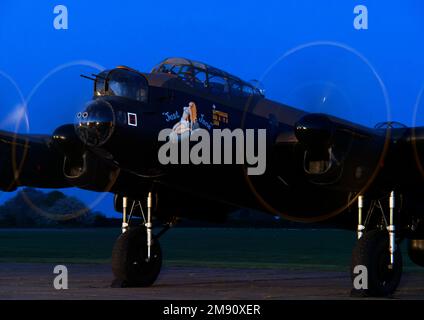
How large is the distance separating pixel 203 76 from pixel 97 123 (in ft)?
12.2

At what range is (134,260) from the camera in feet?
77.3

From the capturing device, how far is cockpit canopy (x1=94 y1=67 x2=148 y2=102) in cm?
2028

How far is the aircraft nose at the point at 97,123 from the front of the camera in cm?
1939

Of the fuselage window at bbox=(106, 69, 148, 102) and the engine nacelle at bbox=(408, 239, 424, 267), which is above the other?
the fuselage window at bbox=(106, 69, 148, 102)

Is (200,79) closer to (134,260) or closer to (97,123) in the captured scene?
(97,123)

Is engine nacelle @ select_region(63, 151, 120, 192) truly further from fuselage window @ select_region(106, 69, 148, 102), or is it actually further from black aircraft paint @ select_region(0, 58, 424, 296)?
fuselage window @ select_region(106, 69, 148, 102)

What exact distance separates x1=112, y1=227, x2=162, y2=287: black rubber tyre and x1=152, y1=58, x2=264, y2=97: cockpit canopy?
4527 millimetres

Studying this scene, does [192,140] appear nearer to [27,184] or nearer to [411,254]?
[27,184]

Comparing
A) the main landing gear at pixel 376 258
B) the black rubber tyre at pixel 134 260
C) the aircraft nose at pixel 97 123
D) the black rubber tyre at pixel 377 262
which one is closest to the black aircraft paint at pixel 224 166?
the aircraft nose at pixel 97 123

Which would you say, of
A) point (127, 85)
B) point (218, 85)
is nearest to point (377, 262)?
point (218, 85)

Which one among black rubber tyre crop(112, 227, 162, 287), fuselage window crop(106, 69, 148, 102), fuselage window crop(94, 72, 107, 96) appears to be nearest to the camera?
fuselage window crop(106, 69, 148, 102)

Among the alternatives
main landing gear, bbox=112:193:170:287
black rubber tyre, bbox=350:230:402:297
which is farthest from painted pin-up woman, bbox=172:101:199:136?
black rubber tyre, bbox=350:230:402:297

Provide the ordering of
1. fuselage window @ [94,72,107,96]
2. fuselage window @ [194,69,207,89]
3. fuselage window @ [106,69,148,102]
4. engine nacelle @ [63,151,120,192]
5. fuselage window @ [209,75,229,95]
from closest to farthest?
fuselage window @ [106,69,148,102]
fuselage window @ [94,72,107,96]
fuselage window @ [194,69,207,89]
fuselage window @ [209,75,229,95]
engine nacelle @ [63,151,120,192]
